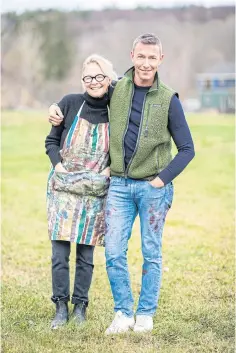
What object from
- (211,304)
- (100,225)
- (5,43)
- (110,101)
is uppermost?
(5,43)

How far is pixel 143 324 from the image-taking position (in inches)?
179

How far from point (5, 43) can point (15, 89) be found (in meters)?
3.12

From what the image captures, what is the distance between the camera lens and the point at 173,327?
471cm

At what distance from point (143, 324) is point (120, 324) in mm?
139

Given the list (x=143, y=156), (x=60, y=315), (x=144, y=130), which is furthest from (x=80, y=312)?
(x=144, y=130)

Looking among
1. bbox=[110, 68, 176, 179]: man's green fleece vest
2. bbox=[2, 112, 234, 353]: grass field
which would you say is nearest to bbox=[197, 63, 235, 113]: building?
bbox=[2, 112, 234, 353]: grass field

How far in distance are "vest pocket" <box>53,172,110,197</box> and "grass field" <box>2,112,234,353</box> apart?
824mm

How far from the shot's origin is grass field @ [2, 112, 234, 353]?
439 cm

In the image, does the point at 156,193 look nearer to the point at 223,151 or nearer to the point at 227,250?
the point at 227,250

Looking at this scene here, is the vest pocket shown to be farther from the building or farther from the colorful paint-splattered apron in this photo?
the building

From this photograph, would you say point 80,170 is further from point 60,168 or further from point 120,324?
point 120,324

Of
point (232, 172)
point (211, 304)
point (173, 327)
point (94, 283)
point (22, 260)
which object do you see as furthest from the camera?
point (232, 172)

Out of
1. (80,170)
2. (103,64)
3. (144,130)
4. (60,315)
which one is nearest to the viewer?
(144,130)

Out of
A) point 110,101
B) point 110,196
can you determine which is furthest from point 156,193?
point 110,101
